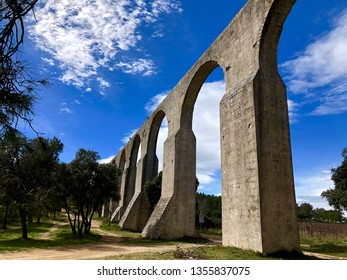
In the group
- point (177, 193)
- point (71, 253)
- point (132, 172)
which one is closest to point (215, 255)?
point (71, 253)

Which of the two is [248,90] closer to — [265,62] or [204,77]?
[265,62]

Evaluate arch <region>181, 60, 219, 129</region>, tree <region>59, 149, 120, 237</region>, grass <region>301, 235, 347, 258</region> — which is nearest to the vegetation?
tree <region>59, 149, 120, 237</region>

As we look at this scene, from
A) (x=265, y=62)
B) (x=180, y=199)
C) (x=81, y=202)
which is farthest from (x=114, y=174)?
(x=265, y=62)

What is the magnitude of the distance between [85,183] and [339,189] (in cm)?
1737

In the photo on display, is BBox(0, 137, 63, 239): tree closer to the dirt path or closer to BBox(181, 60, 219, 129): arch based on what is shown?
the dirt path

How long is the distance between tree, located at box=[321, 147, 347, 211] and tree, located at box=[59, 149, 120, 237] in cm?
1519

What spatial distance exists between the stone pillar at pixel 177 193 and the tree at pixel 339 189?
11.3 metres

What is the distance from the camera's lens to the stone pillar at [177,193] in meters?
14.1

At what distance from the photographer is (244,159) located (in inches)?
347

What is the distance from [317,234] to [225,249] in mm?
18524

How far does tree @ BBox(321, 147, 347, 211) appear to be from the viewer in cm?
1942

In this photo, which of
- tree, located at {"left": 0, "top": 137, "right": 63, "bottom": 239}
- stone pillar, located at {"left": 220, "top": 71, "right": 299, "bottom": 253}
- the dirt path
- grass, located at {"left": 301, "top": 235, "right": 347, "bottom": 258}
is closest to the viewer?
stone pillar, located at {"left": 220, "top": 71, "right": 299, "bottom": 253}

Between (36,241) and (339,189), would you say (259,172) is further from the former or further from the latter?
(339,189)

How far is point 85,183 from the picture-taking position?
16.2 meters
